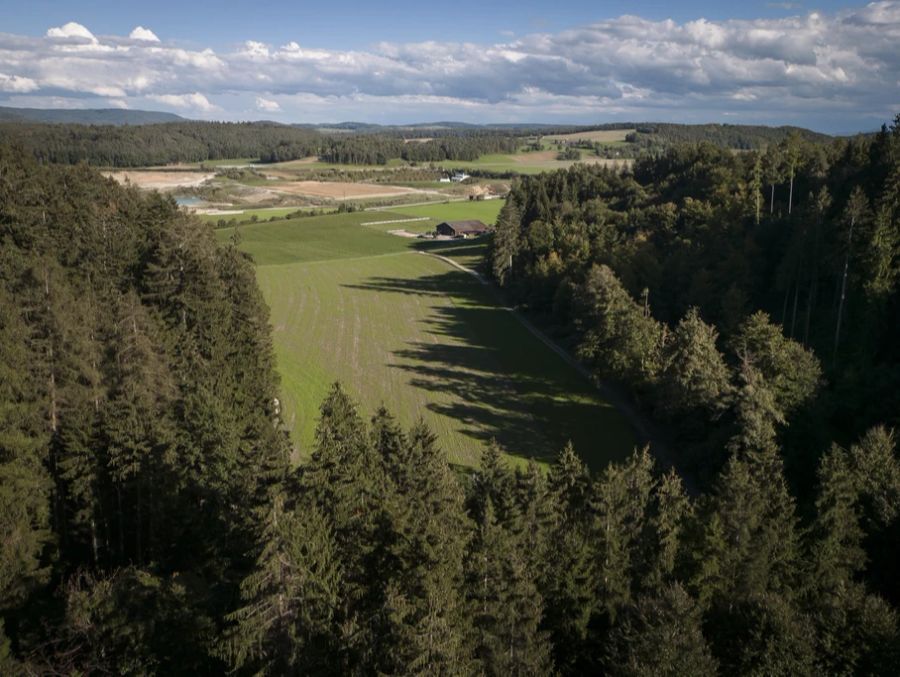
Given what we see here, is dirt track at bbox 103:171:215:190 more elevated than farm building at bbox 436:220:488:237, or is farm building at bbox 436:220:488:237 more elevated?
dirt track at bbox 103:171:215:190

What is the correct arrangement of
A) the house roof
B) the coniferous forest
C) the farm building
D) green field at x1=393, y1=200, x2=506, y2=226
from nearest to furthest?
the coniferous forest < the farm building < the house roof < green field at x1=393, y1=200, x2=506, y2=226

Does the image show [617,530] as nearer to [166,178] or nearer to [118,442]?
[118,442]

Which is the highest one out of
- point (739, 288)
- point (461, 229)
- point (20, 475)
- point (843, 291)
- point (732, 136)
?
point (732, 136)

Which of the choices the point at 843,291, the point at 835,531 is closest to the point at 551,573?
the point at 835,531

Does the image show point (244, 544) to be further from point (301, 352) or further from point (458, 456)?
point (301, 352)

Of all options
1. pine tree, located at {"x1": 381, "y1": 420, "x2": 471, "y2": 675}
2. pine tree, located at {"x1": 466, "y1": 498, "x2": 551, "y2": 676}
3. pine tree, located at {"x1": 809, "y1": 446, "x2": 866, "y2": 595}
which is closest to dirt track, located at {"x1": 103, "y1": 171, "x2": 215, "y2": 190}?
pine tree, located at {"x1": 381, "y1": 420, "x2": 471, "y2": 675}

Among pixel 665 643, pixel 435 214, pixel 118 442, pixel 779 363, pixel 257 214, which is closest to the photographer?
pixel 665 643

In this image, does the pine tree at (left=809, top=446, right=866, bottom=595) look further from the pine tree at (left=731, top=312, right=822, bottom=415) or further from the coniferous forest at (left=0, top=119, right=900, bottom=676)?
the pine tree at (left=731, top=312, right=822, bottom=415)
